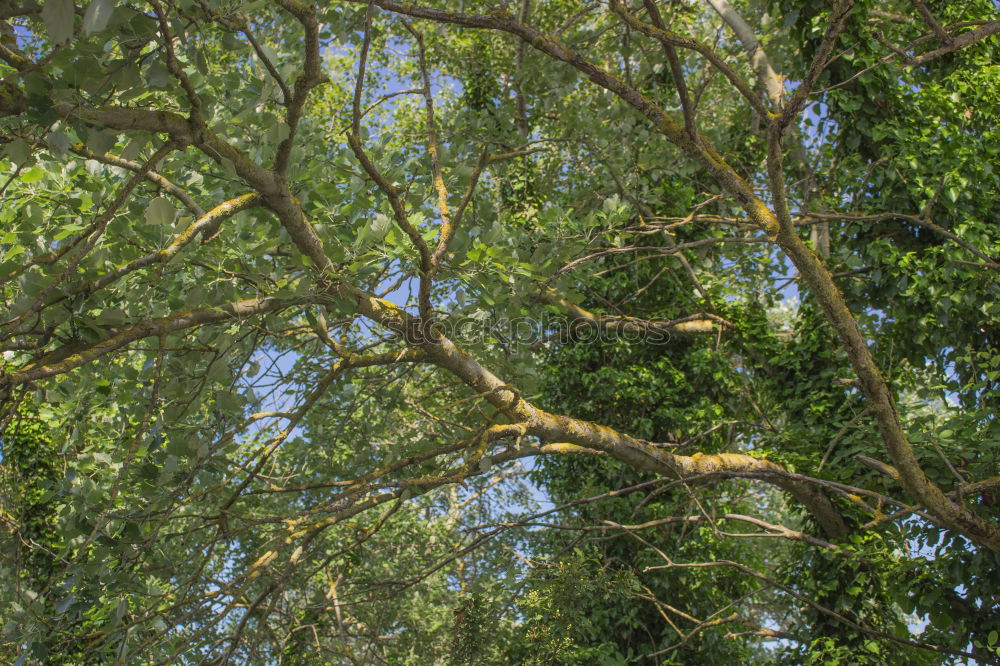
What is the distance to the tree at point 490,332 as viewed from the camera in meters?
2.29

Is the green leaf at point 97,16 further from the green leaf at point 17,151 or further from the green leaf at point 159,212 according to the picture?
the green leaf at point 159,212

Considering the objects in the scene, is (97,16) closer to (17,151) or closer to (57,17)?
(57,17)

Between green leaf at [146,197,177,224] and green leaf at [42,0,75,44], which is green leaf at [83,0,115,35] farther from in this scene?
green leaf at [146,197,177,224]

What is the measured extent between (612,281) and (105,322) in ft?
14.1

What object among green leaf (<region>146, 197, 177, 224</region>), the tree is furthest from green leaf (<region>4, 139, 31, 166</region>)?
green leaf (<region>146, 197, 177, 224</region>)

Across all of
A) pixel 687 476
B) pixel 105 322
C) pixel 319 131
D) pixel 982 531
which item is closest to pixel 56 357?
pixel 105 322

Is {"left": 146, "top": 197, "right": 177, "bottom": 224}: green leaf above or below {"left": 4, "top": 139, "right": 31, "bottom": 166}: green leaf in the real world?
above

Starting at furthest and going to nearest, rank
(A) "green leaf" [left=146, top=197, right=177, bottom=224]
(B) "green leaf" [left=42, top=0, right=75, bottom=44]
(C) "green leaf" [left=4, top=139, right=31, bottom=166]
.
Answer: (A) "green leaf" [left=146, top=197, right=177, bottom=224], (C) "green leaf" [left=4, top=139, right=31, bottom=166], (B) "green leaf" [left=42, top=0, right=75, bottom=44]

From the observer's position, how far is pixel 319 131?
369cm

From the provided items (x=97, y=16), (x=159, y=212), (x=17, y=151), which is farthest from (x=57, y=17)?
(x=159, y=212)

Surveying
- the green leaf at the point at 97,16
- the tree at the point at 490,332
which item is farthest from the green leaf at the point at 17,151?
the green leaf at the point at 97,16

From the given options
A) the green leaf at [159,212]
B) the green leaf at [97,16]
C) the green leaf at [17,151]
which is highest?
the green leaf at [159,212]

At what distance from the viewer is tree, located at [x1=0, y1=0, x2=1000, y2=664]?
2285 mm

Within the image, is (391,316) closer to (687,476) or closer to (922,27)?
(687,476)
